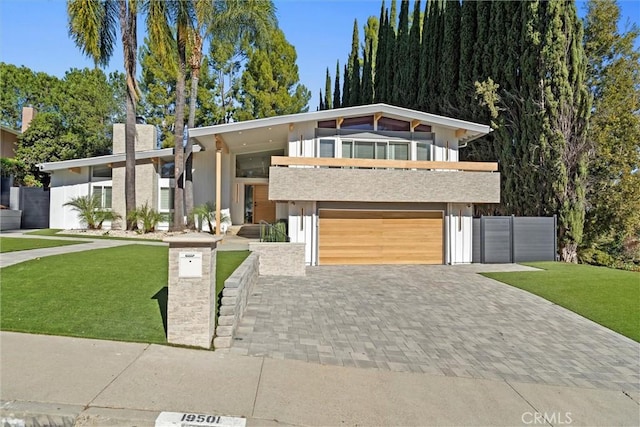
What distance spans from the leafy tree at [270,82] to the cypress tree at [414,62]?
9331 mm

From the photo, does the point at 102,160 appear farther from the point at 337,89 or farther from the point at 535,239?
the point at 337,89

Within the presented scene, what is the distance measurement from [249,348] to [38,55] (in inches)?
615

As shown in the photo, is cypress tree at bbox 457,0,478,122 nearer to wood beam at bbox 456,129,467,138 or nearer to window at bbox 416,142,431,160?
wood beam at bbox 456,129,467,138

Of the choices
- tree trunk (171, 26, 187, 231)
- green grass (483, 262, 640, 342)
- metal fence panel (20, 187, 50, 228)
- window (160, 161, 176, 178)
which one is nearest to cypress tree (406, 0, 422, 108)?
tree trunk (171, 26, 187, 231)

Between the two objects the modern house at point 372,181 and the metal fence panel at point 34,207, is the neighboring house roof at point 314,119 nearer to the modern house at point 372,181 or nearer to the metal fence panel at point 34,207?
the modern house at point 372,181

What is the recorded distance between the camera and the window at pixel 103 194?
17.5 metres

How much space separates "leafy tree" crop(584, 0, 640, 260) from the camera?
15969 mm

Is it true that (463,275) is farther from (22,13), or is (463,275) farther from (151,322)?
(22,13)

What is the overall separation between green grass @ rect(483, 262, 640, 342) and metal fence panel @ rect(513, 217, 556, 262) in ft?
4.27

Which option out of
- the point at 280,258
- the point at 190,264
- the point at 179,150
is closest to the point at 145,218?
the point at 179,150

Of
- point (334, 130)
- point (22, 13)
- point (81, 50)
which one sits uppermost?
point (81, 50)

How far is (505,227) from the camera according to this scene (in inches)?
573

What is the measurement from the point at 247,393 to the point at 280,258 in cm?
740

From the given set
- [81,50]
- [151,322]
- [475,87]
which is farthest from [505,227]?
[81,50]
